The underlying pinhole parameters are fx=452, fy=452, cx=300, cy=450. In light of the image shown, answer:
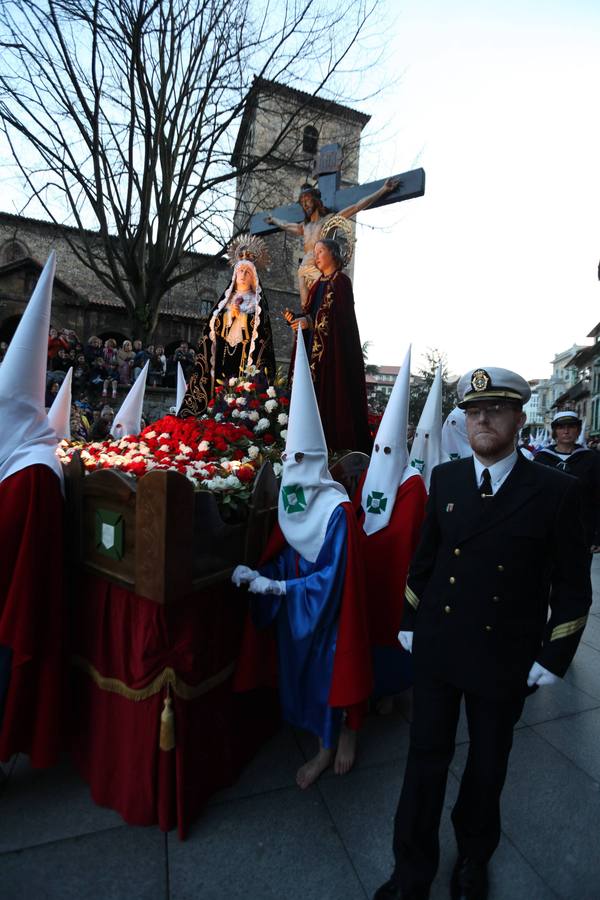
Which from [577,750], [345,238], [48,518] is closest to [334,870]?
[577,750]

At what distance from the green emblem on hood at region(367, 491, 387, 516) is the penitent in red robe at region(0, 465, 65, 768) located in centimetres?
190

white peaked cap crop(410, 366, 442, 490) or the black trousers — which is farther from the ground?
white peaked cap crop(410, 366, 442, 490)

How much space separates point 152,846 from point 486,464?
2.31 m

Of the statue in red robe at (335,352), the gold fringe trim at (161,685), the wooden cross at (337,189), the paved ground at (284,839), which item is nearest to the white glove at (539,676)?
the paved ground at (284,839)

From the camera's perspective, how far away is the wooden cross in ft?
21.0

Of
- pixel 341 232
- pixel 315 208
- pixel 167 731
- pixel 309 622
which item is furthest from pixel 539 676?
pixel 315 208

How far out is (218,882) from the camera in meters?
1.95

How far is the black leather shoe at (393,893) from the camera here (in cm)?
178

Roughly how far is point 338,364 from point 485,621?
355cm

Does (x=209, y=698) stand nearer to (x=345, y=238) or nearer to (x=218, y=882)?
(x=218, y=882)

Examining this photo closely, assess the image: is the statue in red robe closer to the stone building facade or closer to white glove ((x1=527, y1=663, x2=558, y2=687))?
white glove ((x1=527, y1=663, x2=558, y2=687))

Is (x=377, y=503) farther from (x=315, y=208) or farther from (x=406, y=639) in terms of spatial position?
(x=315, y=208)

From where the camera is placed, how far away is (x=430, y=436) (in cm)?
432

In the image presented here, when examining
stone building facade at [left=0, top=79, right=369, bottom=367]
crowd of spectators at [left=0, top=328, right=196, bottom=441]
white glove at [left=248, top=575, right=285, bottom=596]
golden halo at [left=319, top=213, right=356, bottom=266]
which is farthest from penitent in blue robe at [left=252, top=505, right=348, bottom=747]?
stone building facade at [left=0, top=79, right=369, bottom=367]
